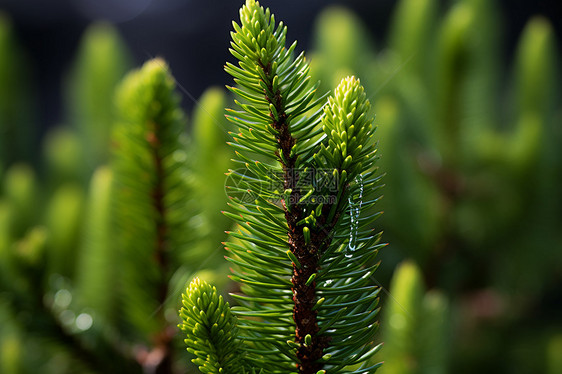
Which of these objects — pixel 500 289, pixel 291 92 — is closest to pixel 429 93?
pixel 500 289

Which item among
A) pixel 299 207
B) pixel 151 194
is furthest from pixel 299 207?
pixel 151 194

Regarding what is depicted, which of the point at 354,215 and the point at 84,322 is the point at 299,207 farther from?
the point at 84,322

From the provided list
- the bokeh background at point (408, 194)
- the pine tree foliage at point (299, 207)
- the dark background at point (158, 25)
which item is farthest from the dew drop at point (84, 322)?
the dark background at point (158, 25)

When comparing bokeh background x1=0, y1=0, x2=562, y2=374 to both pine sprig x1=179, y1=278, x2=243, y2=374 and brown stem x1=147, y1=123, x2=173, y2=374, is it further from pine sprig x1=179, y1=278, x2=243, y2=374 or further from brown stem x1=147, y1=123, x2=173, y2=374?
pine sprig x1=179, y1=278, x2=243, y2=374

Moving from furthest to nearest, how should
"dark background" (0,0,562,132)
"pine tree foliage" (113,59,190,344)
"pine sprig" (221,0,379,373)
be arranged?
"dark background" (0,0,562,132), "pine tree foliage" (113,59,190,344), "pine sprig" (221,0,379,373)

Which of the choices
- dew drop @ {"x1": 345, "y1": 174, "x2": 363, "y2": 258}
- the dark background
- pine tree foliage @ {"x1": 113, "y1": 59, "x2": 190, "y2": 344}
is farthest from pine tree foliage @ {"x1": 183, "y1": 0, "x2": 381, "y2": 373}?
the dark background

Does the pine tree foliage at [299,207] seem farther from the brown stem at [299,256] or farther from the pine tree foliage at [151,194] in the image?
the pine tree foliage at [151,194]
